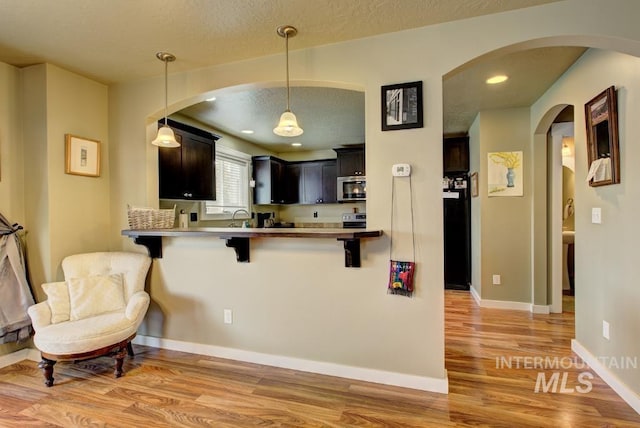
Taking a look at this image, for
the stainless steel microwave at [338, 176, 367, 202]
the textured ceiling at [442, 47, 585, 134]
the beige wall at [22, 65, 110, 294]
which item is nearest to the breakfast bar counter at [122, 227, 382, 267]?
the beige wall at [22, 65, 110, 294]

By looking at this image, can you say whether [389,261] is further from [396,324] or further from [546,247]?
[546,247]

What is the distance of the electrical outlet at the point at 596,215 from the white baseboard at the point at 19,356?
465cm

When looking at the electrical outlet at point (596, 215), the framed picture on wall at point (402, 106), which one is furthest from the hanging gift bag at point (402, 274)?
the electrical outlet at point (596, 215)

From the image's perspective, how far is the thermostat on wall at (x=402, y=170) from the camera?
231 centimetres

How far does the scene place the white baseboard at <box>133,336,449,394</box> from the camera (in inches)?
90.4

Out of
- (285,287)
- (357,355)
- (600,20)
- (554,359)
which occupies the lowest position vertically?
(554,359)

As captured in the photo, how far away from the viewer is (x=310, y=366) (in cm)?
256

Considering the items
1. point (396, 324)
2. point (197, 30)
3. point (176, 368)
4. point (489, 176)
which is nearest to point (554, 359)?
point (396, 324)

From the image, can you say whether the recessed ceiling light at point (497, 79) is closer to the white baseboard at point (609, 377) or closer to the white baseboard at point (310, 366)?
the white baseboard at point (609, 377)

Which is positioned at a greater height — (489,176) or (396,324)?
(489,176)

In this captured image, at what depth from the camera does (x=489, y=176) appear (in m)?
4.23

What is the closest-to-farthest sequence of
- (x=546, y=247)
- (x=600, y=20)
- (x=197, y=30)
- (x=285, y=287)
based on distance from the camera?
(x=600, y=20) → (x=197, y=30) → (x=285, y=287) → (x=546, y=247)

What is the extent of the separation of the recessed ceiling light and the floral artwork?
3.84ft

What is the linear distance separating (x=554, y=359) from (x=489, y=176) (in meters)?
2.24
